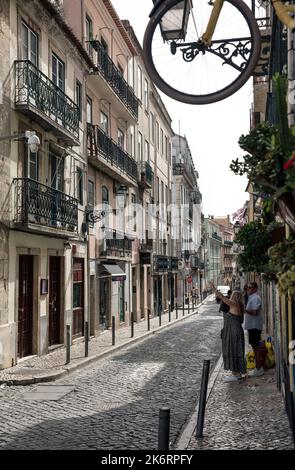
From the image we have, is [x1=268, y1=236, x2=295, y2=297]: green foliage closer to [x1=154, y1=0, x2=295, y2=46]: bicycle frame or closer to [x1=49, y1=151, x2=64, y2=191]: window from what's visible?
[x1=154, y1=0, x2=295, y2=46]: bicycle frame

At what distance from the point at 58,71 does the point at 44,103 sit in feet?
9.29

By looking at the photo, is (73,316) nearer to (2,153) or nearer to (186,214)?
(2,153)

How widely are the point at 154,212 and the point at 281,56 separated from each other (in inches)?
1076

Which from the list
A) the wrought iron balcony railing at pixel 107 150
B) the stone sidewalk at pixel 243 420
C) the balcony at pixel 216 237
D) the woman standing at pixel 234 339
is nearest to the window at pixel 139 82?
the wrought iron balcony railing at pixel 107 150

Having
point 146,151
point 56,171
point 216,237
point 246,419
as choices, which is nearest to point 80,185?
point 56,171

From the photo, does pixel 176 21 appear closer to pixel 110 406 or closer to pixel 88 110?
pixel 110 406

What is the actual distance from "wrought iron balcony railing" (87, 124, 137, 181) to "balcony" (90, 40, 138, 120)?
1.95 m

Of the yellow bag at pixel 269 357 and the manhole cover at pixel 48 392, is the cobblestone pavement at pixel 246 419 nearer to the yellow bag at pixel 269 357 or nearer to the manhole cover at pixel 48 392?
the yellow bag at pixel 269 357

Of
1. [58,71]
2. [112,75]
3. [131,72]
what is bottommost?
[58,71]

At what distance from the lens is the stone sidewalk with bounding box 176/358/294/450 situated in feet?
21.4

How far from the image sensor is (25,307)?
14891 millimetres

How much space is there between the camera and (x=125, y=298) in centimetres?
2684
